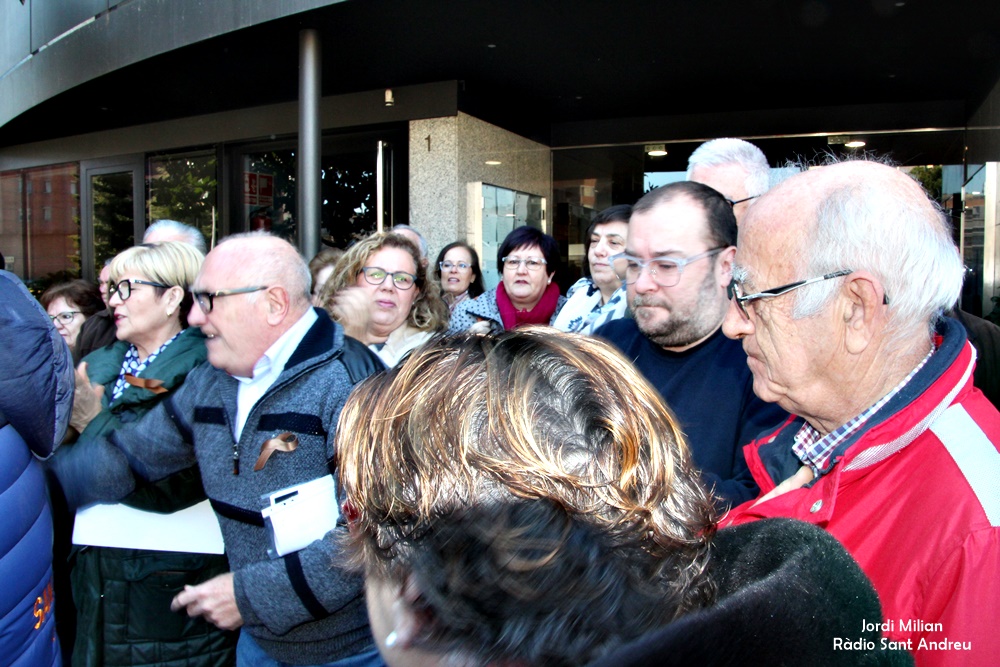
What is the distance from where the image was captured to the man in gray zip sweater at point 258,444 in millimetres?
1999

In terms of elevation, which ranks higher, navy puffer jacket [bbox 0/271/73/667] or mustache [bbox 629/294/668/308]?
mustache [bbox 629/294/668/308]

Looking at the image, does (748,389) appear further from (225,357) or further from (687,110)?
(687,110)

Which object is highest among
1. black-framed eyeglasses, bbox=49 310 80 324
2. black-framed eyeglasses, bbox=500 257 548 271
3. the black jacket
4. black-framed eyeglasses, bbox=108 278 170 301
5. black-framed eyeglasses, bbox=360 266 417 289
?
black-framed eyeglasses, bbox=500 257 548 271

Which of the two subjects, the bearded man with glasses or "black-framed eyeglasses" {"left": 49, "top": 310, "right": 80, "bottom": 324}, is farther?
"black-framed eyeglasses" {"left": 49, "top": 310, "right": 80, "bottom": 324}

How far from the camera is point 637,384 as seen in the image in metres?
0.94

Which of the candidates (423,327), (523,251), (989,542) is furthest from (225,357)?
(523,251)

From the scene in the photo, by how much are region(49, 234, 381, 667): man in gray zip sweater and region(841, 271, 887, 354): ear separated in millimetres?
1352

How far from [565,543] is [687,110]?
9818 mm

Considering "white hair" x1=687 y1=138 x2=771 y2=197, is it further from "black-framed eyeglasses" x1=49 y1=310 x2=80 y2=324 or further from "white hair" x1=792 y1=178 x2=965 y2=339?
"black-framed eyeglasses" x1=49 y1=310 x2=80 y2=324

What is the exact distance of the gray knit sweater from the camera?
1973mm

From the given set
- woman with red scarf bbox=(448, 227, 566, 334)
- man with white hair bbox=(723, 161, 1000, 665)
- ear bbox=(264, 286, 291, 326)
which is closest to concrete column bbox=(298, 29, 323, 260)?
woman with red scarf bbox=(448, 227, 566, 334)

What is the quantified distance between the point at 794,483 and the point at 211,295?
1787 mm

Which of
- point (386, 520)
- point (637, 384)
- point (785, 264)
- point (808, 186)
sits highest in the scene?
point (808, 186)

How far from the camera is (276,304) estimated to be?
2.33 m
